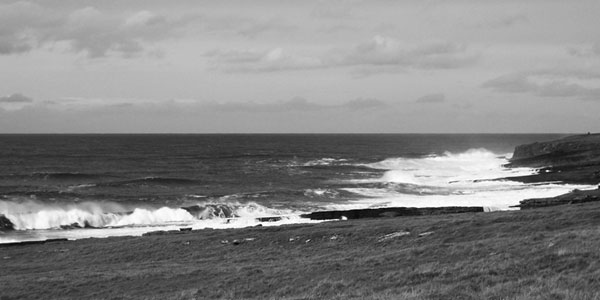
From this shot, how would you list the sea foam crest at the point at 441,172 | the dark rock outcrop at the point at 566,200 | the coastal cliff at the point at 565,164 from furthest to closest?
1. the sea foam crest at the point at 441,172
2. the coastal cliff at the point at 565,164
3. the dark rock outcrop at the point at 566,200

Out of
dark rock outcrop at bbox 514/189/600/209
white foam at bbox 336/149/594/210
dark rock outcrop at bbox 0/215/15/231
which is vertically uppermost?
dark rock outcrop at bbox 514/189/600/209

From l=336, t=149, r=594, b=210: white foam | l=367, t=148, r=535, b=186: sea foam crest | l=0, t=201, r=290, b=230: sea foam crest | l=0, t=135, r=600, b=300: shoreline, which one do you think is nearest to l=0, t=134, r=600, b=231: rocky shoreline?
l=0, t=201, r=290, b=230: sea foam crest

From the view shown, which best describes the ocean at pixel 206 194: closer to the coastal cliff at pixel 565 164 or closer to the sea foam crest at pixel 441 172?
the sea foam crest at pixel 441 172

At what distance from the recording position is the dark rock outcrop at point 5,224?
4768cm

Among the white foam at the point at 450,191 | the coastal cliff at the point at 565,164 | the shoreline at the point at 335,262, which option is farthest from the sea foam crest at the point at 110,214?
the coastal cliff at the point at 565,164

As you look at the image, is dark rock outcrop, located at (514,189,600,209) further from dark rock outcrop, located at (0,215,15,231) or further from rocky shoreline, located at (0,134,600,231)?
dark rock outcrop, located at (0,215,15,231)

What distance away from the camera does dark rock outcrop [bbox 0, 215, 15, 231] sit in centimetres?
4768

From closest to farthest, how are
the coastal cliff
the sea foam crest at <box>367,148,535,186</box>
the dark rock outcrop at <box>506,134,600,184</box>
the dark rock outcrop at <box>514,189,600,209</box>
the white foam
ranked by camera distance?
1. the dark rock outcrop at <box>514,189,600,209</box>
2. the coastal cliff
3. the white foam
4. the dark rock outcrop at <box>506,134,600,184</box>
5. the sea foam crest at <box>367,148,535,186</box>

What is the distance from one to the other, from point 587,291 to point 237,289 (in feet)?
36.0

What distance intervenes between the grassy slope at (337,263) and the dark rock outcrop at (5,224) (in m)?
12.2

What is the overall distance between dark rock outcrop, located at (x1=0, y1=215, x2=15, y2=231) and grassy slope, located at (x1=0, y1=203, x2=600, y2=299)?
40.2ft

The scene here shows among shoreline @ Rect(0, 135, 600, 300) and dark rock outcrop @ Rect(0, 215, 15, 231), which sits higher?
shoreline @ Rect(0, 135, 600, 300)

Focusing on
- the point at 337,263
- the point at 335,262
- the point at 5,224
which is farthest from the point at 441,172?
the point at 337,263

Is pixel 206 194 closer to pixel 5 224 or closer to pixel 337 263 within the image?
pixel 5 224
